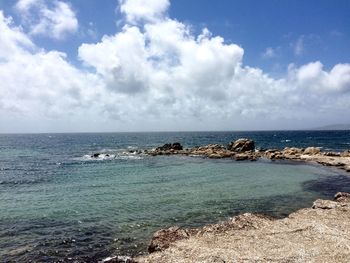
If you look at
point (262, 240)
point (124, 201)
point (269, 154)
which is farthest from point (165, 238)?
point (269, 154)

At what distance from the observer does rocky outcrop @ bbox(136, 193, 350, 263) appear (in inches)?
728

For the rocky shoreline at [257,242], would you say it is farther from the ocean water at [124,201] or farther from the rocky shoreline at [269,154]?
the rocky shoreline at [269,154]

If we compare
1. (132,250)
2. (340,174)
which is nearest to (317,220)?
(132,250)

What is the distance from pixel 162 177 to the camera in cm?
5312

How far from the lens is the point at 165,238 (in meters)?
22.2

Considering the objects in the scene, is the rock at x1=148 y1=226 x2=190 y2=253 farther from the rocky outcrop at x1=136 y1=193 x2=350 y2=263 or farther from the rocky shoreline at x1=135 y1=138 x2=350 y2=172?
the rocky shoreline at x1=135 y1=138 x2=350 y2=172

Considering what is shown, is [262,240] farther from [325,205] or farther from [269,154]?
[269,154]

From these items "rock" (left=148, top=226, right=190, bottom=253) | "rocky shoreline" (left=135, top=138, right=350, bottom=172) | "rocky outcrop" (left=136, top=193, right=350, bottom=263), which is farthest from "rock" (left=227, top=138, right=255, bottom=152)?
"rock" (left=148, top=226, right=190, bottom=253)

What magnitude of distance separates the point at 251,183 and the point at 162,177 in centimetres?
1359

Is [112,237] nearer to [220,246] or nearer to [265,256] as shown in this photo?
[220,246]

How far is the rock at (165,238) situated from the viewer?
70.1 feet

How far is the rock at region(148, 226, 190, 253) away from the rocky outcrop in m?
0.07

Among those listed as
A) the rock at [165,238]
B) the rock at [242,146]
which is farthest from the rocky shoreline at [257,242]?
the rock at [242,146]

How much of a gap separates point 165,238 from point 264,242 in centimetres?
618
